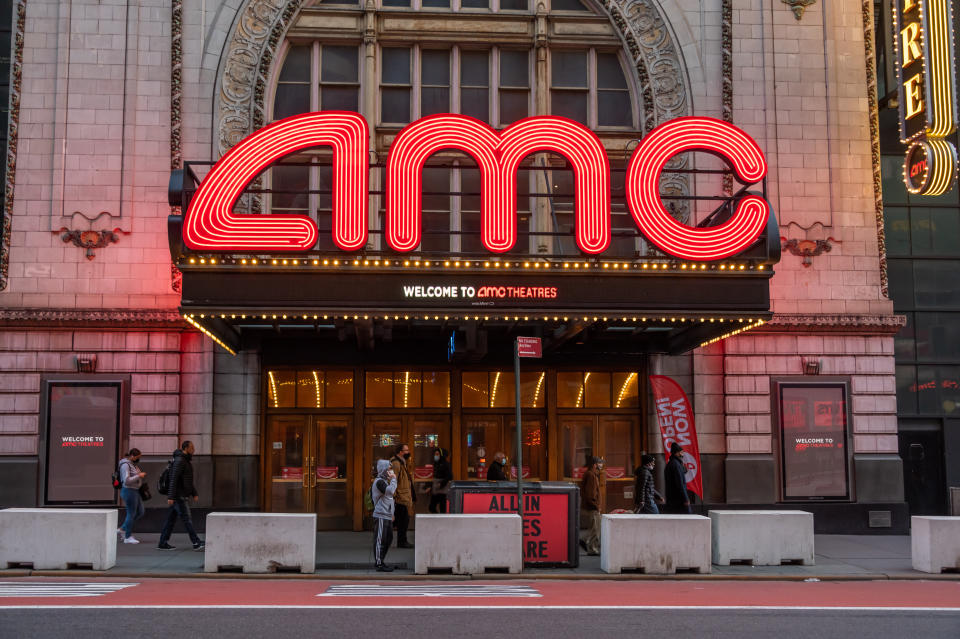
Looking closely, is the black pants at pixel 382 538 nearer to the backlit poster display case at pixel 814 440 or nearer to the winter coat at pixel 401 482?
the winter coat at pixel 401 482

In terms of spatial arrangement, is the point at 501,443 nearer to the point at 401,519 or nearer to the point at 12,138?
the point at 401,519

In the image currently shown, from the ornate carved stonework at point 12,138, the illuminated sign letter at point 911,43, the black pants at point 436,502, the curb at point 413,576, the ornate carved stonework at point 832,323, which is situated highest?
the illuminated sign letter at point 911,43

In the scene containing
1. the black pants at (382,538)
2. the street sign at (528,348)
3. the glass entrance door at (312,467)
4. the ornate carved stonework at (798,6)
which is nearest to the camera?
the black pants at (382,538)

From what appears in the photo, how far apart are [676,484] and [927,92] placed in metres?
9.98

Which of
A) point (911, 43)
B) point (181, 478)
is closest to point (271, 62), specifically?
point (181, 478)

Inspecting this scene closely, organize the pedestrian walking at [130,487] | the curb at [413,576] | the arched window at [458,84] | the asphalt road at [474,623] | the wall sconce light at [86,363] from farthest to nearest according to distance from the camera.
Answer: the arched window at [458,84] < the wall sconce light at [86,363] < the pedestrian walking at [130,487] < the curb at [413,576] < the asphalt road at [474,623]

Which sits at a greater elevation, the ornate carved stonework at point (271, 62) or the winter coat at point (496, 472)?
the ornate carved stonework at point (271, 62)

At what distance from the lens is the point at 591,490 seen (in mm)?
17859

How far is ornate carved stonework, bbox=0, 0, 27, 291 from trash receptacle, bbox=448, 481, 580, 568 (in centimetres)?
1144

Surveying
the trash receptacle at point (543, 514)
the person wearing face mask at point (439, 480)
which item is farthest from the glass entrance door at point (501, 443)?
the trash receptacle at point (543, 514)

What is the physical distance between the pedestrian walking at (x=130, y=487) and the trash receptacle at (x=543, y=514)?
6455 millimetres

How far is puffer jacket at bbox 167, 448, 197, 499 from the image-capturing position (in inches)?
682

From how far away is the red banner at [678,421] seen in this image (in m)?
19.7

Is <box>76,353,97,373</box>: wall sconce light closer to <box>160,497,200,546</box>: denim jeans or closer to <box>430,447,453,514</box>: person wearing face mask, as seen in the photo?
<box>160,497,200,546</box>: denim jeans
